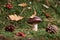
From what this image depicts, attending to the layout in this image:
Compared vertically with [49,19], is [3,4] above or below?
above

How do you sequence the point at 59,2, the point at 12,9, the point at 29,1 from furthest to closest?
the point at 59,2, the point at 29,1, the point at 12,9

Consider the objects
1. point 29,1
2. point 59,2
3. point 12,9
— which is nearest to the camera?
point 12,9

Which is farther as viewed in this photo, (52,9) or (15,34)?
(52,9)

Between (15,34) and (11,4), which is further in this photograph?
(11,4)

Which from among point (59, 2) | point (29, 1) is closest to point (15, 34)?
point (29, 1)

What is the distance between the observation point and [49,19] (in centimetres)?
441

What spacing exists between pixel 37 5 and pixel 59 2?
2.16 feet

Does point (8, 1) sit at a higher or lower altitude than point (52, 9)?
higher

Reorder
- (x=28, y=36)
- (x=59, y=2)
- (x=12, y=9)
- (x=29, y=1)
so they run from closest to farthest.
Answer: (x=28, y=36)
(x=12, y=9)
(x=29, y=1)
(x=59, y=2)

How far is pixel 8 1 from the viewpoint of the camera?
4.39 metres

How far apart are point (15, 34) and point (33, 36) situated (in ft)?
0.88

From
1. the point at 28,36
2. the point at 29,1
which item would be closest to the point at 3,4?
the point at 29,1

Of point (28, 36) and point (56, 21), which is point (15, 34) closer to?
point (28, 36)

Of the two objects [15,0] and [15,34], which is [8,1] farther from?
[15,34]
